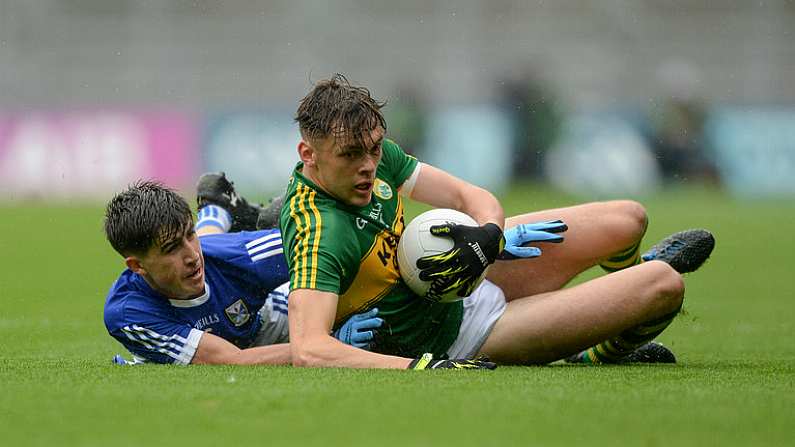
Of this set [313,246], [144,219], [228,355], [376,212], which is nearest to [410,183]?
[376,212]

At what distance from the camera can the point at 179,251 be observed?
5.78 meters

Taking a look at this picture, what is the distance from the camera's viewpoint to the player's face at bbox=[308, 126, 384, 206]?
557 cm

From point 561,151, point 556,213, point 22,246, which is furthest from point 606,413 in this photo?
point 561,151

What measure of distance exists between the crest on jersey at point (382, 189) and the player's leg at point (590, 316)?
0.83 m

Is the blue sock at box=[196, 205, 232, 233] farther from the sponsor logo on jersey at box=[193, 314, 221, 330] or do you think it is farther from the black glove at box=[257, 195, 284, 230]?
the sponsor logo on jersey at box=[193, 314, 221, 330]

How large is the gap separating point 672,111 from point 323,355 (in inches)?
757

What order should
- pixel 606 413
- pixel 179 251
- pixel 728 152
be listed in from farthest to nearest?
pixel 728 152 → pixel 179 251 → pixel 606 413

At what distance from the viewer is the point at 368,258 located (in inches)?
228

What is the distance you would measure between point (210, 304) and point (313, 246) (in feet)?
2.73

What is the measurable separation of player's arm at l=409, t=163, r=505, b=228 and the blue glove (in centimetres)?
81

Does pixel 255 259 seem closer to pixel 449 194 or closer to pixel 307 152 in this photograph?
pixel 307 152

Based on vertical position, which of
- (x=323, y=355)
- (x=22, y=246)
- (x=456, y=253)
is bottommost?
(x=22, y=246)

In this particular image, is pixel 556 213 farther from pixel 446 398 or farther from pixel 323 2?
pixel 323 2

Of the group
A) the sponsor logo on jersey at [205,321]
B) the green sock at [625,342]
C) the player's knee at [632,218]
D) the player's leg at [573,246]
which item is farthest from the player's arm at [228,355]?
the player's knee at [632,218]
